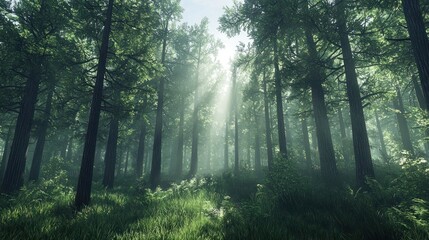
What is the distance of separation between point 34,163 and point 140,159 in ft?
25.3

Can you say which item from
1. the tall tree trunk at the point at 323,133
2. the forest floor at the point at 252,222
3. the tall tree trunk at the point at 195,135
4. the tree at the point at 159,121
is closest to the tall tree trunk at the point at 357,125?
the tall tree trunk at the point at 323,133

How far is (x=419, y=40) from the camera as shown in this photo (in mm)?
6117

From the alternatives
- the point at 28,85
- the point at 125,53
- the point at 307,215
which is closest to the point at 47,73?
the point at 28,85

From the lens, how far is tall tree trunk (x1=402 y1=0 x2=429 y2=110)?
5895 millimetres

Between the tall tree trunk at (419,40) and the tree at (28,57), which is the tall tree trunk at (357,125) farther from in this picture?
the tree at (28,57)

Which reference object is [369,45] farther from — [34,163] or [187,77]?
[34,163]

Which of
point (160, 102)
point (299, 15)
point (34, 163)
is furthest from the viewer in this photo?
point (34, 163)

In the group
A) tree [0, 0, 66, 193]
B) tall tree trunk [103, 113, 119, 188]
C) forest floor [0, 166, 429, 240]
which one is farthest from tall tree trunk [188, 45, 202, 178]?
forest floor [0, 166, 429, 240]

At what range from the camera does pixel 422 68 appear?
594 cm

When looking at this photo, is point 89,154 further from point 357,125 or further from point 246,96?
point 246,96

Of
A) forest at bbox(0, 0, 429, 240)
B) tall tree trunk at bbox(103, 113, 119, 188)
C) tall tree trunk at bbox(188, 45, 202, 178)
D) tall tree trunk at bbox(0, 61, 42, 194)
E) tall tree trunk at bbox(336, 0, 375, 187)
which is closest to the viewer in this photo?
forest at bbox(0, 0, 429, 240)

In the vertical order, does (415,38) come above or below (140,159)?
above

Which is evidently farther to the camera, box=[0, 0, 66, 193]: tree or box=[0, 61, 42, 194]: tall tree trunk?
box=[0, 61, 42, 194]: tall tree trunk

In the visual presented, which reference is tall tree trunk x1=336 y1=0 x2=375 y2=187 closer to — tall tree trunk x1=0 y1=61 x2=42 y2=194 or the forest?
the forest
